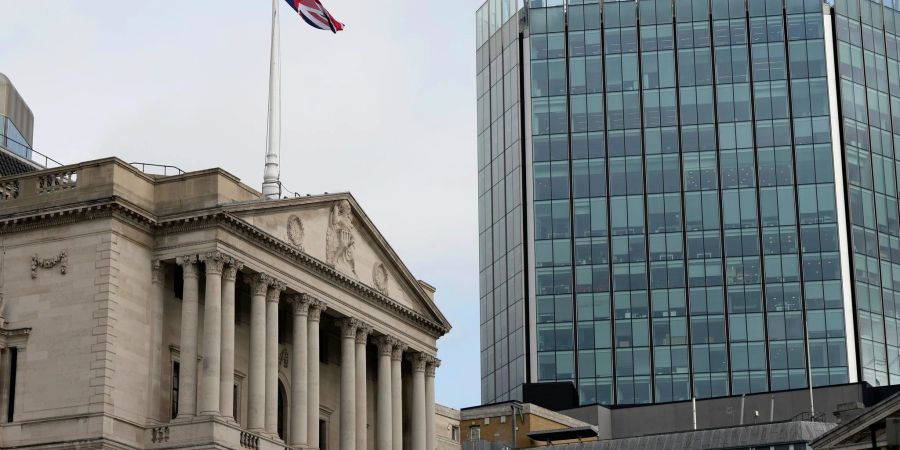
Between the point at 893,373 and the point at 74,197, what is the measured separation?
3224 inches

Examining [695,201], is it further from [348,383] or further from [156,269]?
[156,269]

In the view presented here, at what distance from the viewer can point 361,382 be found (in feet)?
287

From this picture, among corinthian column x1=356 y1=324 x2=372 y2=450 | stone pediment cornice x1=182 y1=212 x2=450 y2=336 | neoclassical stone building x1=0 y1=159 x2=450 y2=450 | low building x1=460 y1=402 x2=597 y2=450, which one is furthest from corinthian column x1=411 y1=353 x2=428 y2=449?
low building x1=460 y1=402 x2=597 y2=450

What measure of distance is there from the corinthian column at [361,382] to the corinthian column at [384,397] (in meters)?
1.34

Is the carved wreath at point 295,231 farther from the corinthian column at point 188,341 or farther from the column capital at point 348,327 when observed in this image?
the corinthian column at point 188,341

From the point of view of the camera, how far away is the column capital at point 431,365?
93.5 meters

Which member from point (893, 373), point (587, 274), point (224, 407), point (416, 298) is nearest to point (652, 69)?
point (587, 274)

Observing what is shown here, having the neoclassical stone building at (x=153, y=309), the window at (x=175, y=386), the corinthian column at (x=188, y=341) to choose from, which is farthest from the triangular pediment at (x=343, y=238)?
the window at (x=175, y=386)

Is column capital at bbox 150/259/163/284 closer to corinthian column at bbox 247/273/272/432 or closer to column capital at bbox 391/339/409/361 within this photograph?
corinthian column at bbox 247/273/272/432

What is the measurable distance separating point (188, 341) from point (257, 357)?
3766mm

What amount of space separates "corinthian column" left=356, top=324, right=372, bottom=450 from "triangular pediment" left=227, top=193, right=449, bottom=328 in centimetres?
233

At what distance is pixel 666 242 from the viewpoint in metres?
140

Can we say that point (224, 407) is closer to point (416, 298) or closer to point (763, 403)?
point (416, 298)

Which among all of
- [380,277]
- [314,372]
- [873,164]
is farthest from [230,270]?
[873,164]
